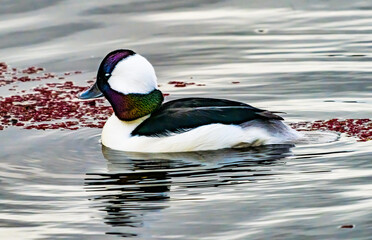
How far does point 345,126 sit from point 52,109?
11.1 ft

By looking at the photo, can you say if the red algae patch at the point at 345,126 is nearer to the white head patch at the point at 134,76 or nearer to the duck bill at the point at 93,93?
the white head patch at the point at 134,76

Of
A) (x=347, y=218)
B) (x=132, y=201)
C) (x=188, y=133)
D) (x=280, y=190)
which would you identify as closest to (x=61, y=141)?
(x=188, y=133)

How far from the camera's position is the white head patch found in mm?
10484

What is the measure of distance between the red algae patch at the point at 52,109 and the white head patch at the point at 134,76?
2.93 feet

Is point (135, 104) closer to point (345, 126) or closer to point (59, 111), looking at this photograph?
point (59, 111)

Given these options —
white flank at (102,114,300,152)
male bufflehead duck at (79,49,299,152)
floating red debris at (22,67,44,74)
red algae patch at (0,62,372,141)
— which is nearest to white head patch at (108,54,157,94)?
male bufflehead duck at (79,49,299,152)

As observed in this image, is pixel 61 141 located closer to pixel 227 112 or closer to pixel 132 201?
pixel 227 112

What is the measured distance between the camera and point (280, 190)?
8.48 meters

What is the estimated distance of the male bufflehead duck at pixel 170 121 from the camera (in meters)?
10.2

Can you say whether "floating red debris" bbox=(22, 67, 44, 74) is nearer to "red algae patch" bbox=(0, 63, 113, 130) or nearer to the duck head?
"red algae patch" bbox=(0, 63, 113, 130)

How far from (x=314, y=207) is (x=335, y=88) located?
4.56m

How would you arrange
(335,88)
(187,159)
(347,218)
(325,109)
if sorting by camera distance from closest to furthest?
1. (347,218)
2. (187,159)
3. (325,109)
4. (335,88)

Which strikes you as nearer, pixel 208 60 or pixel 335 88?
pixel 335 88

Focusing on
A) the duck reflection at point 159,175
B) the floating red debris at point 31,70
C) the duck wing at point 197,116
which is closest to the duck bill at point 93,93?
the duck reflection at point 159,175
